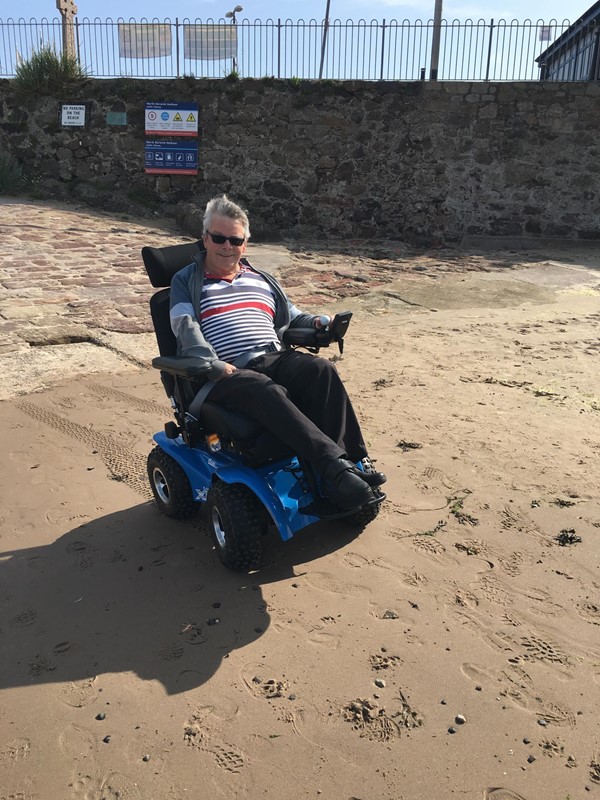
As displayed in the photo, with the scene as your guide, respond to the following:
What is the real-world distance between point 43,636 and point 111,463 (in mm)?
1565

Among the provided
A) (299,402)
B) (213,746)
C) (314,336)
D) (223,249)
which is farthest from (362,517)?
(223,249)

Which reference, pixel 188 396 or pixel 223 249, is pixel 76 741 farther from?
pixel 223 249

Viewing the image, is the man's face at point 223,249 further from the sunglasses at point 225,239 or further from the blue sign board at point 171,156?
the blue sign board at point 171,156

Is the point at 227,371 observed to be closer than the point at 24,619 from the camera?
No

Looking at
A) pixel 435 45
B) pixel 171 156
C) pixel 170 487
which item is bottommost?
pixel 170 487

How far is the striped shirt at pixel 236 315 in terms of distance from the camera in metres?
3.51

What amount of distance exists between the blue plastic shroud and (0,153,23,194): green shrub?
10390 millimetres

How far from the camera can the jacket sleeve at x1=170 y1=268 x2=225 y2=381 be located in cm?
314

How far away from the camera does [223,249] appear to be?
3.56 meters

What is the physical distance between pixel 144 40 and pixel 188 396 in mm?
11681

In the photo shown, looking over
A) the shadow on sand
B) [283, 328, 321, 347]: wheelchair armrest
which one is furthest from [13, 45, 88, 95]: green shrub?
the shadow on sand

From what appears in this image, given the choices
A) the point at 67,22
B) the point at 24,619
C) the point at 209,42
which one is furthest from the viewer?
the point at 67,22

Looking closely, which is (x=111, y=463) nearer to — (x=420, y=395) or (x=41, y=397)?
(x=41, y=397)

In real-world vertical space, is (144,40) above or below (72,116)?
above
